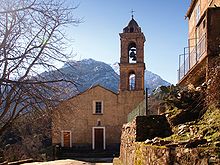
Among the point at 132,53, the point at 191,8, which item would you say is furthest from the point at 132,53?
the point at 191,8

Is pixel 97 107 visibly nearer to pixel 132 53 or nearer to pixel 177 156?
pixel 132 53

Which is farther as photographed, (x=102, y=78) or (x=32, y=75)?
(x=102, y=78)

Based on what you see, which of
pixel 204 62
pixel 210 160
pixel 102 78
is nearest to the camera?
pixel 210 160

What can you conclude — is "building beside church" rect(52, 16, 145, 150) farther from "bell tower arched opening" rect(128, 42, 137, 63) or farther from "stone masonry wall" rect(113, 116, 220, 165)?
"stone masonry wall" rect(113, 116, 220, 165)

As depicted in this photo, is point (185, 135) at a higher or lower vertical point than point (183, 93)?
lower

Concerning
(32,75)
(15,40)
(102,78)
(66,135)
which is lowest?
(66,135)

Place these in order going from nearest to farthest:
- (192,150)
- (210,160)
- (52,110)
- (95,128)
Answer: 1. (210,160)
2. (192,150)
3. (52,110)
4. (95,128)

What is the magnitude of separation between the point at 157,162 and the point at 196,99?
3.71 meters

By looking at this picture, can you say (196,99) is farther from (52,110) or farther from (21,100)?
(21,100)

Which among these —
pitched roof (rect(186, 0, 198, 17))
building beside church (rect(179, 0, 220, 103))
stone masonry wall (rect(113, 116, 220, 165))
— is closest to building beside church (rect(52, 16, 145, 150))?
pitched roof (rect(186, 0, 198, 17))

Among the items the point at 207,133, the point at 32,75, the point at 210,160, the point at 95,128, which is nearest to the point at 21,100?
the point at 32,75

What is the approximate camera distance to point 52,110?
10758 mm

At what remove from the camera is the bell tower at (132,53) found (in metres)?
35.7

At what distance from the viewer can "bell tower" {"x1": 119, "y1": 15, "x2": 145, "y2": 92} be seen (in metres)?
35.7
